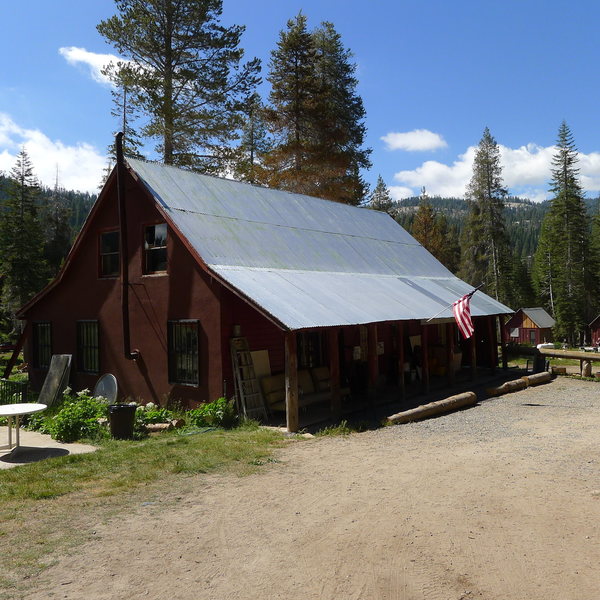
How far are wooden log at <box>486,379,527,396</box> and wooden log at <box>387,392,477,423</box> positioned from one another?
5.91 feet

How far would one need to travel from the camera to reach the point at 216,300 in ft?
42.0

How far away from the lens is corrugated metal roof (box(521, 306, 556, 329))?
61656mm

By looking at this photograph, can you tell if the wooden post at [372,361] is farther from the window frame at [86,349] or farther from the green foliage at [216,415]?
the window frame at [86,349]

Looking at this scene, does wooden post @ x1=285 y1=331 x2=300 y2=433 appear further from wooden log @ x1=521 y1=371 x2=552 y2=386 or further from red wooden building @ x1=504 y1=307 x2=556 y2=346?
red wooden building @ x1=504 y1=307 x2=556 y2=346

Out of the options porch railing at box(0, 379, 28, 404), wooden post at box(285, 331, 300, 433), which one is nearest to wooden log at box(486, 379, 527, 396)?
wooden post at box(285, 331, 300, 433)

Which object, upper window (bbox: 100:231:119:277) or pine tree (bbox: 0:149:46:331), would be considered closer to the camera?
upper window (bbox: 100:231:119:277)

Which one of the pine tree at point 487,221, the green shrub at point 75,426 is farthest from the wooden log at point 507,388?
the pine tree at point 487,221

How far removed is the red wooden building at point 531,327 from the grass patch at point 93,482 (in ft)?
189

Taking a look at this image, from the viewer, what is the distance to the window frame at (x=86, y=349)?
1591 cm

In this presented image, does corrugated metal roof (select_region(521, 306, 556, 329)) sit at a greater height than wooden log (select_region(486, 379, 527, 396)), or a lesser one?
greater

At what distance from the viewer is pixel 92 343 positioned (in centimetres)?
1616

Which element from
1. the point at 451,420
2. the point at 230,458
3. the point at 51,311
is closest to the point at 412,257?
the point at 451,420

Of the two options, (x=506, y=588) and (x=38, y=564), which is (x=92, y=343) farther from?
(x=506, y=588)

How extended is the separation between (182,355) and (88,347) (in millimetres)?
4200
